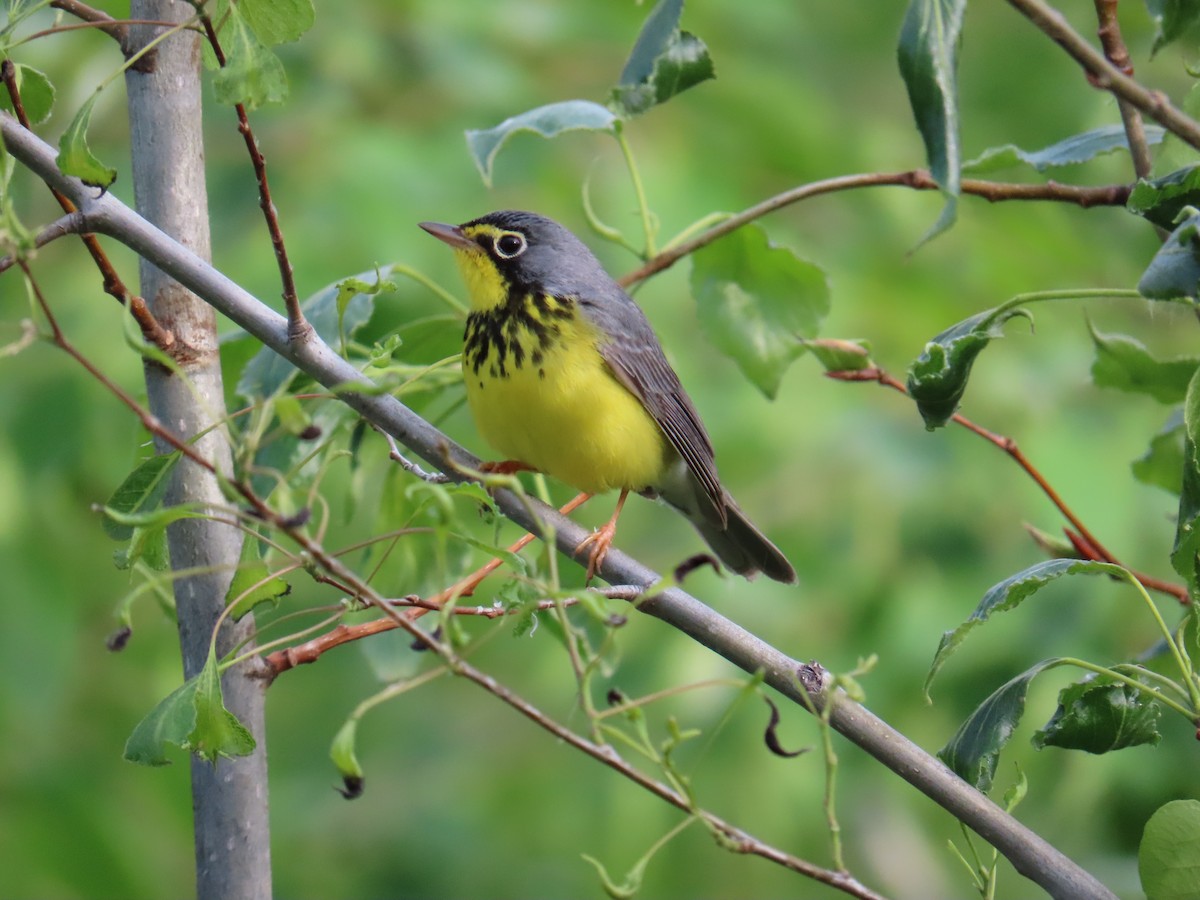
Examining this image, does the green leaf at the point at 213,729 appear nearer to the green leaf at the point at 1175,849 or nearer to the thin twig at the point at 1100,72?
the green leaf at the point at 1175,849

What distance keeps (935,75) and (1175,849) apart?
4.63 feet

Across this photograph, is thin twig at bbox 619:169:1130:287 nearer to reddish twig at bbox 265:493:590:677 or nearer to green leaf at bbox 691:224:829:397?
green leaf at bbox 691:224:829:397

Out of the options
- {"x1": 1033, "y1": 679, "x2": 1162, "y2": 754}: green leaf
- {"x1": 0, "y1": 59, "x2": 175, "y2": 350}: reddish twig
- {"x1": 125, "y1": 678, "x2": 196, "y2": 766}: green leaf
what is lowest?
{"x1": 1033, "y1": 679, "x2": 1162, "y2": 754}: green leaf

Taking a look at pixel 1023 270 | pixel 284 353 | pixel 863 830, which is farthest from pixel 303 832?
pixel 284 353

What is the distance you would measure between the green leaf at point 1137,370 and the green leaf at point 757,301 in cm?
73

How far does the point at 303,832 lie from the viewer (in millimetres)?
8406

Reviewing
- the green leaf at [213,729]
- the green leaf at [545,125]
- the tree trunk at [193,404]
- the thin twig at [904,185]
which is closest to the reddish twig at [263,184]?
the tree trunk at [193,404]

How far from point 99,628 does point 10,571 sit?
2.49 metres

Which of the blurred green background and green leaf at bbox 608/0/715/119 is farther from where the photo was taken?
the blurred green background

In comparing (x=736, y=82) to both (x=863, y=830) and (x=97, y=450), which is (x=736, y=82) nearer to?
(x=97, y=450)

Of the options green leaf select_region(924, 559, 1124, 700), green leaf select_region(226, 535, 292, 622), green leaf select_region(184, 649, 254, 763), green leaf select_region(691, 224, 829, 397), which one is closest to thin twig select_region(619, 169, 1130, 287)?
green leaf select_region(691, 224, 829, 397)

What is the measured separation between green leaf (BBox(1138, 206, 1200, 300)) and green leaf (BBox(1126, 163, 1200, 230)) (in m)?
0.14

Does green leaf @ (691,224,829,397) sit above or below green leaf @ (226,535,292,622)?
above

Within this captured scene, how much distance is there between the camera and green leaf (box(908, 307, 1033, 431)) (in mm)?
2451
